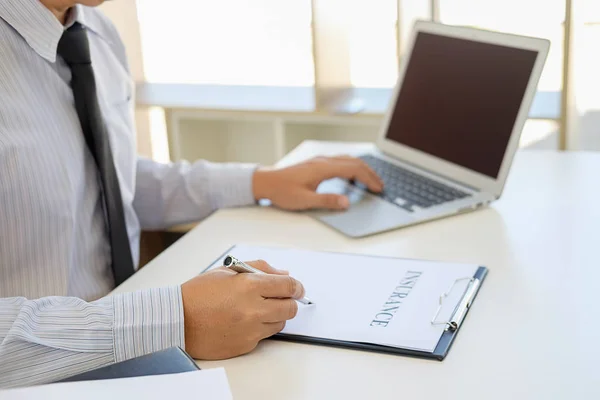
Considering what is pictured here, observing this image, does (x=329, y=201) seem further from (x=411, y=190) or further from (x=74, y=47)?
(x=74, y=47)

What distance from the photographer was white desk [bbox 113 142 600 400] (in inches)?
34.0

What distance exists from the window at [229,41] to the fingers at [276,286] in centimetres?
159

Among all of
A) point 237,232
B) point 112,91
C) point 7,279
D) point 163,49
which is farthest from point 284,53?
point 7,279

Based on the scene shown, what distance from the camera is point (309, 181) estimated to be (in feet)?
4.79

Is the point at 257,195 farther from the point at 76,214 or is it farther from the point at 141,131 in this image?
the point at 141,131

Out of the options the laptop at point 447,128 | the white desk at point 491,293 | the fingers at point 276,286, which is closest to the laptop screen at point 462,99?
the laptop at point 447,128

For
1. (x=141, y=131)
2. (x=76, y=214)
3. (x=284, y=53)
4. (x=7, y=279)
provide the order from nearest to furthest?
(x=7, y=279) → (x=76, y=214) → (x=284, y=53) → (x=141, y=131)

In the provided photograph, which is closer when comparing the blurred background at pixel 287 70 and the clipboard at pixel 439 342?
the clipboard at pixel 439 342

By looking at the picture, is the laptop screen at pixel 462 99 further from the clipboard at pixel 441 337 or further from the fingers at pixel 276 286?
the fingers at pixel 276 286

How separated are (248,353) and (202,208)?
2.05 feet

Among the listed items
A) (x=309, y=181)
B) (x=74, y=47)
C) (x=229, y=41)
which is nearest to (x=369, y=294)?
(x=309, y=181)

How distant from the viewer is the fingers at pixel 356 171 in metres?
1.47

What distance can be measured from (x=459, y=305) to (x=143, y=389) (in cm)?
41

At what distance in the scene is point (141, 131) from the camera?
2.76 m
